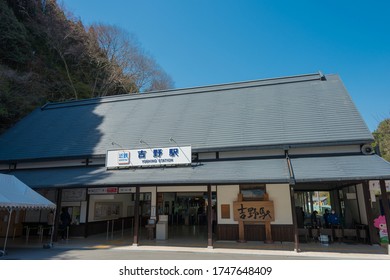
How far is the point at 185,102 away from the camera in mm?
16078

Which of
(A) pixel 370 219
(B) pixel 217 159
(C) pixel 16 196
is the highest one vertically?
(B) pixel 217 159

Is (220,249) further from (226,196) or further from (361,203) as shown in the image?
(361,203)

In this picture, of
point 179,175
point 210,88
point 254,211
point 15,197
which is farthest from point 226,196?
point 15,197

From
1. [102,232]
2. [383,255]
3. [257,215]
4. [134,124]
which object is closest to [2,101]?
[134,124]

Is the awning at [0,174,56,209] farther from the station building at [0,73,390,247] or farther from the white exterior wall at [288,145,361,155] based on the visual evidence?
the white exterior wall at [288,145,361,155]

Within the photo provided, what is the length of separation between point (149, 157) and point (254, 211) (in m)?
5.11

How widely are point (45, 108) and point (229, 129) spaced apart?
13.8m

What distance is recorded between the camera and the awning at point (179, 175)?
31.5 ft

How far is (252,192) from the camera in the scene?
11.4m

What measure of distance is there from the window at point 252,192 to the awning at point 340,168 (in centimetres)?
181

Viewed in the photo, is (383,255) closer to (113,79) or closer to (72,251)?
(72,251)

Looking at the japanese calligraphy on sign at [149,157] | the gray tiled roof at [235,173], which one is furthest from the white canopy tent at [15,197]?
the japanese calligraphy on sign at [149,157]

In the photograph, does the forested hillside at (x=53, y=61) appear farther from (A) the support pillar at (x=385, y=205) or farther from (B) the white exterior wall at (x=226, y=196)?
(A) the support pillar at (x=385, y=205)

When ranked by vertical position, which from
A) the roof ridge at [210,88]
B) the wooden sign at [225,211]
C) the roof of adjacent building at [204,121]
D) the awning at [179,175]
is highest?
the roof ridge at [210,88]
